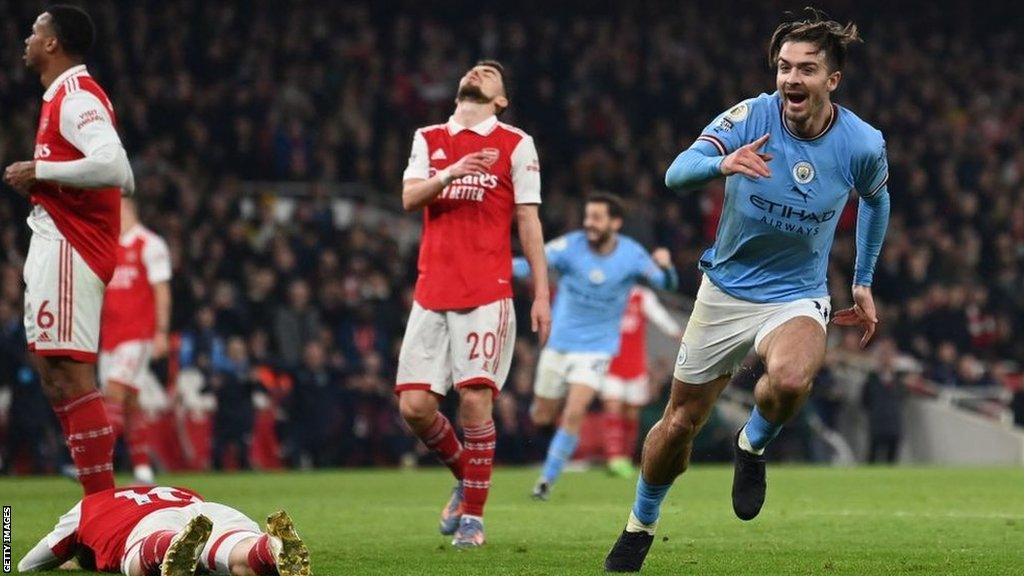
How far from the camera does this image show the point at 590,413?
21797mm

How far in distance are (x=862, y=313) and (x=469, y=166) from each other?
2.05m

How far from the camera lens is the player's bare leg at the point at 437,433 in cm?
912

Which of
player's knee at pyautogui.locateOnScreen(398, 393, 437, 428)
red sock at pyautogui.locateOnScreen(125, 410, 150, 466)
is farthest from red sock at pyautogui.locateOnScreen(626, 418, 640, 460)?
player's knee at pyautogui.locateOnScreen(398, 393, 437, 428)

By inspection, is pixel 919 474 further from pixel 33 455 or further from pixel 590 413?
pixel 33 455

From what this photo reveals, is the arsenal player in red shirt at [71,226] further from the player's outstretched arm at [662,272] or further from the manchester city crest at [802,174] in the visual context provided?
the player's outstretched arm at [662,272]

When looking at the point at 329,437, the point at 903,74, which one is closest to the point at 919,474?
the point at 329,437

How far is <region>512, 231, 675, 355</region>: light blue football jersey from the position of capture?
49.6 feet

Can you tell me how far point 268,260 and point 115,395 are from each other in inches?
286

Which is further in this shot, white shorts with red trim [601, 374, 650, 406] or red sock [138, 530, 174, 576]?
white shorts with red trim [601, 374, 650, 406]

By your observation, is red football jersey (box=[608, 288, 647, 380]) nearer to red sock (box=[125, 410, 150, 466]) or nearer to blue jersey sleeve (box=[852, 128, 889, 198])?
red sock (box=[125, 410, 150, 466])

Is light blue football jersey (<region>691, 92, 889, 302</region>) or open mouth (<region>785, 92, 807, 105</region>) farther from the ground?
open mouth (<region>785, 92, 807, 105</region>)

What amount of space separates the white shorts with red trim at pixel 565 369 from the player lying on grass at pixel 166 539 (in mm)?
8233

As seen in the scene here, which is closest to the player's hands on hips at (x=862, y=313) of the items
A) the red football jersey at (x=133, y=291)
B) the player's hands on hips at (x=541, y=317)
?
the player's hands on hips at (x=541, y=317)

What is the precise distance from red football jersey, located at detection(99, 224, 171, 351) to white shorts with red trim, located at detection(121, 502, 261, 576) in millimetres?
8078
